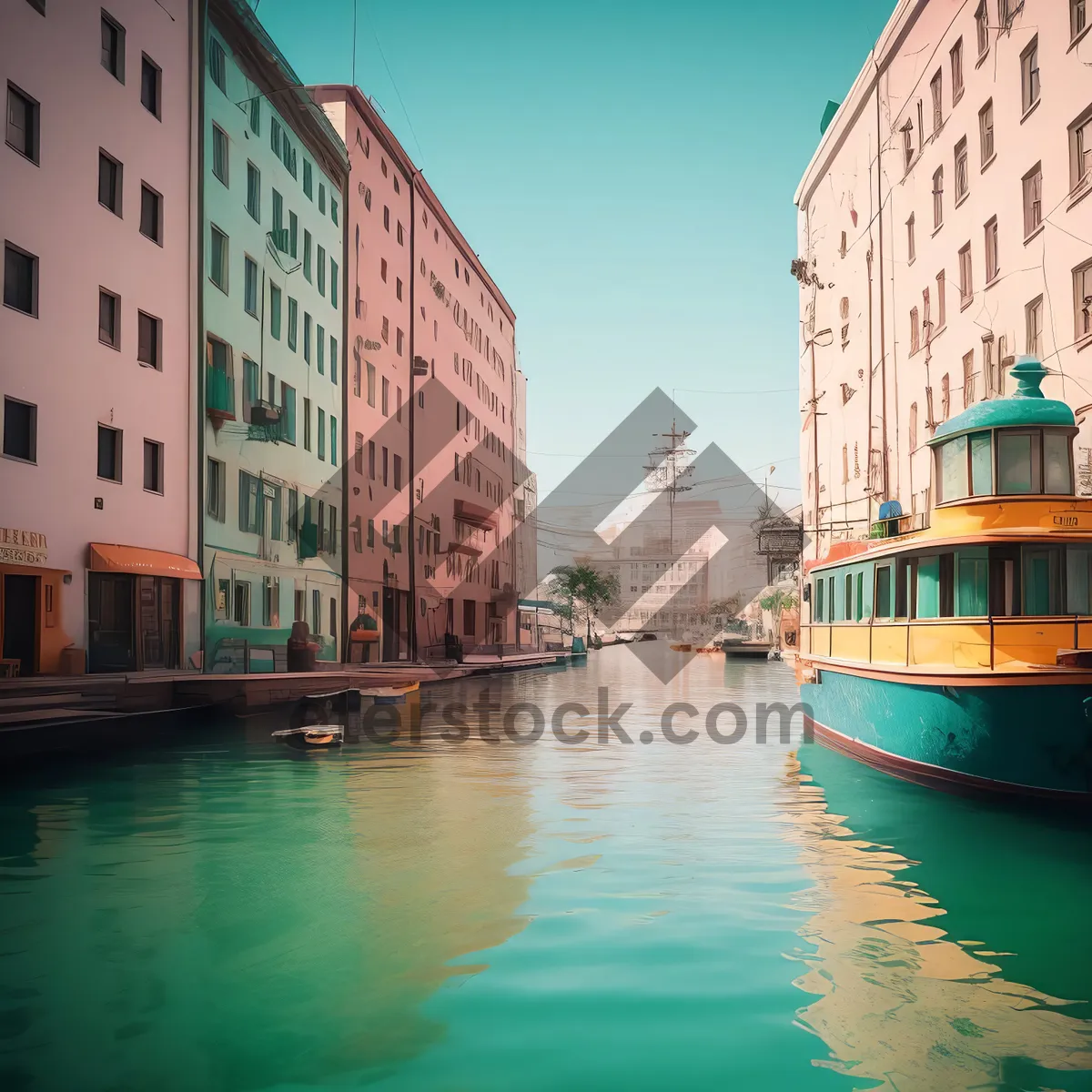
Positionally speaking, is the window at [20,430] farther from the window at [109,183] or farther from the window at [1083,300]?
the window at [1083,300]

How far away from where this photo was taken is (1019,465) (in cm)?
1356

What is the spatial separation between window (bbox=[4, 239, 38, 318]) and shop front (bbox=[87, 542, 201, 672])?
5.06 m

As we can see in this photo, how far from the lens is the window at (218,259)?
31016mm

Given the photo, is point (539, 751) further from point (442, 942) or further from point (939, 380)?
point (939, 380)

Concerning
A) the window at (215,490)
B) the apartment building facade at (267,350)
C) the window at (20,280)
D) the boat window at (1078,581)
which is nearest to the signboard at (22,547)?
the window at (20,280)

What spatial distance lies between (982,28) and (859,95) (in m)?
12.3

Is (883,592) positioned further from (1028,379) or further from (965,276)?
(965,276)

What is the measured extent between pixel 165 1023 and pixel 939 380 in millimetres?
28437

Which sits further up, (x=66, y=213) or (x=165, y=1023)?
(x=66, y=213)

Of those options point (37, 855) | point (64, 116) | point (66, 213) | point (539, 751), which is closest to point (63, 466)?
point (66, 213)

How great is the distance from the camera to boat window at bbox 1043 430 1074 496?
533 inches

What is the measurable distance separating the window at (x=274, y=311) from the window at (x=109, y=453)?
10.8 m

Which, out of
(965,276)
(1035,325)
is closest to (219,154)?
(965,276)

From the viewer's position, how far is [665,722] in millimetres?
24125
